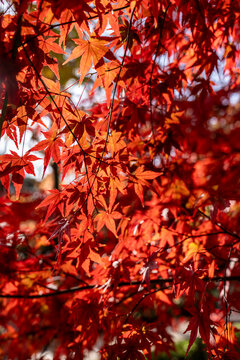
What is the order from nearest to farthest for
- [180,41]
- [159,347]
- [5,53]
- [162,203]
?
[5,53] → [162,203] → [180,41] → [159,347]

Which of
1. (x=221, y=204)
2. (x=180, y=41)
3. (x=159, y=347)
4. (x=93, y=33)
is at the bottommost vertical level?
(x=159, y=347)

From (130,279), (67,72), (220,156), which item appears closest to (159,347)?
(130,279)

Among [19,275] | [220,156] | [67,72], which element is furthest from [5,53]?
[67,72]

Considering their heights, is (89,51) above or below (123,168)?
above

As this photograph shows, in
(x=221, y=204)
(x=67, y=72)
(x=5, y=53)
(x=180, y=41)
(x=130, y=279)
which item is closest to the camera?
(x=5, y=53)

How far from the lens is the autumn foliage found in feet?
2.82

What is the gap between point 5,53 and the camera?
694 millimetres

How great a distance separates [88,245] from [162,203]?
1.47ft

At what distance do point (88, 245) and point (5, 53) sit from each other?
650 mm

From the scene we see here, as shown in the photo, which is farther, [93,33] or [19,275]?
[19,275]

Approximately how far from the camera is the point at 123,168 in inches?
36.7

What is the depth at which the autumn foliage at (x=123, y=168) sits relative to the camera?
0.86m

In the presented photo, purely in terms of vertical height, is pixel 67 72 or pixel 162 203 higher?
pixel 67 72

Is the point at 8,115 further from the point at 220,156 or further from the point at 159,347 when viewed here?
the point at 159,347
